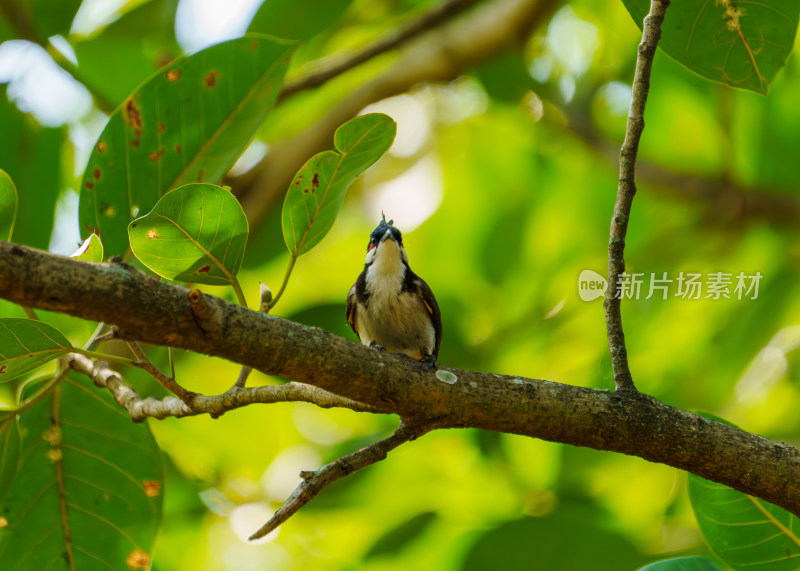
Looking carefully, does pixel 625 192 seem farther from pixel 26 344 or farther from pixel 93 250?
pixel 26 344

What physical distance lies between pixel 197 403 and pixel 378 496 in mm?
1947

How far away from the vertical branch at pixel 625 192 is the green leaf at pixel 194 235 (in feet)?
2.85

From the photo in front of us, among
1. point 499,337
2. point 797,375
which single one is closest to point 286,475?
point 499,337

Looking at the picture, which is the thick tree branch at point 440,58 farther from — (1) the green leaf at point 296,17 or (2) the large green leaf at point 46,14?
(2) the large green leaf at point 46,14

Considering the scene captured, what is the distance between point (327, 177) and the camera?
2002 mm

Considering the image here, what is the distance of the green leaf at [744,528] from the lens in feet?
6.72

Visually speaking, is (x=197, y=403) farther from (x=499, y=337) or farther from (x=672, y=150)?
→ (x=672, y=150)

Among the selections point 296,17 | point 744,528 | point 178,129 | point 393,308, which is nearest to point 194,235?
point 178,129

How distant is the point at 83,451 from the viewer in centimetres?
235

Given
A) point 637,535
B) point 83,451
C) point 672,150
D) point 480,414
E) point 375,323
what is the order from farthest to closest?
point 672,150 < point 637,535 < point 375,323 < point 83,451 < point 480,414

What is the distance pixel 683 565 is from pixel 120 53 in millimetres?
3372

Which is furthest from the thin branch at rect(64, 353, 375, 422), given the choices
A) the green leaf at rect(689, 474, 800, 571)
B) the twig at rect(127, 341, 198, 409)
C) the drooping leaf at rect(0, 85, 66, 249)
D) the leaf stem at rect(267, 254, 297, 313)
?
the drooping leaf at rect(0, 85, 66, 249)

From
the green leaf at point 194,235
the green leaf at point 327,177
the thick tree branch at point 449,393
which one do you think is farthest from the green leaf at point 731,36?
the green leaf at point 194,235

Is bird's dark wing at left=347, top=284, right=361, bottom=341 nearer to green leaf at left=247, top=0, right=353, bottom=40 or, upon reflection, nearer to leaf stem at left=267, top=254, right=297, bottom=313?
leaf stem at left=267, top=254, right=297, bottom=313
